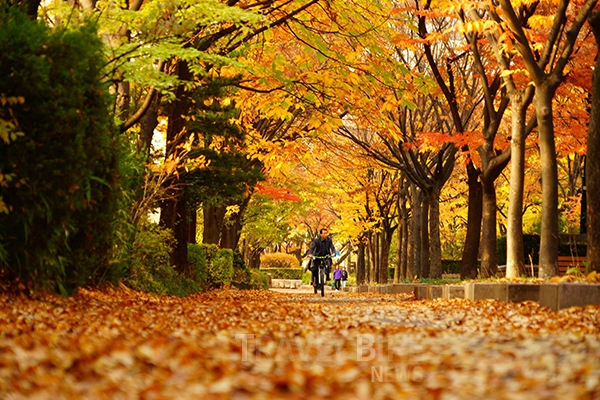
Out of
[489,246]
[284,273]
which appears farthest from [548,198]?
[284,273]

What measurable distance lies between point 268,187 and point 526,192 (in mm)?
14042

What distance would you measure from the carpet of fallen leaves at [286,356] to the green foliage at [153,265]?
6104 millimetres

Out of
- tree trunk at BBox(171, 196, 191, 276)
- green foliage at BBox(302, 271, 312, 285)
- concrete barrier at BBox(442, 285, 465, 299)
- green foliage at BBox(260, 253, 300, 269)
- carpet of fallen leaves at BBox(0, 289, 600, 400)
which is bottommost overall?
carpet of fallen leaves at BBox(0, 289, 600, 400)

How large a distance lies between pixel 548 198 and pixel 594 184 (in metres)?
1.37

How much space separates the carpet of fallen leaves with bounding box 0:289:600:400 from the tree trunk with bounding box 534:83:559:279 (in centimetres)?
408

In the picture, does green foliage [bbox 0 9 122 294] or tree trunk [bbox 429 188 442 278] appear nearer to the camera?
green foliage [bbox 0 9 122 294]

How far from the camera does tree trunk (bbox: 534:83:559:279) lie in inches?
474

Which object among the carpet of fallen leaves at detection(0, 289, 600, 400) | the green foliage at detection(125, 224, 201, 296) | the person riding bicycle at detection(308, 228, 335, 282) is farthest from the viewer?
the person riding bicycle at detection(308, 228, 335, 282)

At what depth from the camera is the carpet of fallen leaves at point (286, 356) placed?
12.6 feet

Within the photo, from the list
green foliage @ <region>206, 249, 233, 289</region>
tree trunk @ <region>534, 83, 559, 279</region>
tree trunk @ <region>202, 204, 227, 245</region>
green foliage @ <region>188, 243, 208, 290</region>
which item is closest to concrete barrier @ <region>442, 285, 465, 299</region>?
tree trunk @ <region>534, 83, 559, 279</region>

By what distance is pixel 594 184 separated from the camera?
10859 mm

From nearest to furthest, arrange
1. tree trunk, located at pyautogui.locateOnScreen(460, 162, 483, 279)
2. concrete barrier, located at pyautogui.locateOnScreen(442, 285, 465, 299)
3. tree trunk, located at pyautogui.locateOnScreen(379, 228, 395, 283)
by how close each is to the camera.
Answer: concrete barrier, located at pyautogui.locateOnScreen(442, 285, 465, 299) → tree trunk, located at pyautogui.locateOnScreen(460, 162, 483, 279) → tree trunk, located at pyautogui.locateOnScreen(379, 228, 395, 283)

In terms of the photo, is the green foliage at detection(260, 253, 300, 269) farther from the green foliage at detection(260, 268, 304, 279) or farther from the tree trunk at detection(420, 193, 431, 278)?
the tree trunk at detection(420, 193, 431, 278)

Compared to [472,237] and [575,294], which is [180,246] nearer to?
[472,237]
